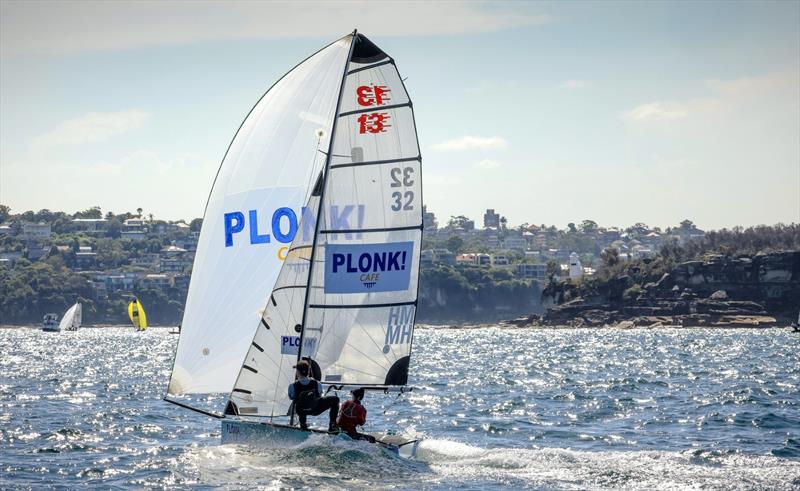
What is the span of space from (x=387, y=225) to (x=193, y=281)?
374 centimetres

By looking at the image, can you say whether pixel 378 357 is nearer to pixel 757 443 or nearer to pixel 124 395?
pixel 757 443

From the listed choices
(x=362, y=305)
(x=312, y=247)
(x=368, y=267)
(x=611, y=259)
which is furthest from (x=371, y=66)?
(x=611, y=259)

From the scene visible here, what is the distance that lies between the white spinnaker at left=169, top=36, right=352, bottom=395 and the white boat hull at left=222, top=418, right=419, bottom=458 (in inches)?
31.9

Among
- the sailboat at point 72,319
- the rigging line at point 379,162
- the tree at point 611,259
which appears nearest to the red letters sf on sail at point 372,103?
the rigging line at point 379,162

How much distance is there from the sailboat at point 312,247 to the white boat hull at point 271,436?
0.05 metres

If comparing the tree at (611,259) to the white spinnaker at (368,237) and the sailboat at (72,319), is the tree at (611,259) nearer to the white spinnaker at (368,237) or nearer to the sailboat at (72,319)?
the sailboat at (72,319)

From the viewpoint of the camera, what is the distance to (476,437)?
23609mm

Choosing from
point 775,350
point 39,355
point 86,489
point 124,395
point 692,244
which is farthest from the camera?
point 692,244

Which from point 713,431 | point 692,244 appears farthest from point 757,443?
point 692,244

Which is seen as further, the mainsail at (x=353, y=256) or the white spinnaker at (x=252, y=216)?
the white spinnaker at (x=252, y=216)

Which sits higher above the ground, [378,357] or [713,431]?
[378,357]

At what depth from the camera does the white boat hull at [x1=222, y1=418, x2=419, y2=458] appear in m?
18.4

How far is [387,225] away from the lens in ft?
64.0

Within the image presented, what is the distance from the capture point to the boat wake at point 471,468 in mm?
17297
